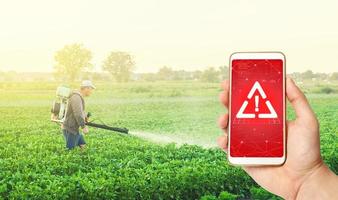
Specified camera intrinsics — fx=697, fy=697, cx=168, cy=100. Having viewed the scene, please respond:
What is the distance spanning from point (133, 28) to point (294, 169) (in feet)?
15.4

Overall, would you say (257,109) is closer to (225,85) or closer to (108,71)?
(225,85)

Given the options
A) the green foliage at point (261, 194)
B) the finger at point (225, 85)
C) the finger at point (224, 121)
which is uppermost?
the finger at point (225, 85)

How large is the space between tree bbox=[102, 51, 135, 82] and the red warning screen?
4508 mm

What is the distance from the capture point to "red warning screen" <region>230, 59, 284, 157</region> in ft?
3.94

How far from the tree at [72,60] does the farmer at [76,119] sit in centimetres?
22

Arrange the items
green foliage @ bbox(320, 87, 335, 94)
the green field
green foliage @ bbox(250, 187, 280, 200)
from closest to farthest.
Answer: green foliage @ bbox(250, 187, 280, 200) < the green field < green foliage @ bbox(320, 87, 335, 94)

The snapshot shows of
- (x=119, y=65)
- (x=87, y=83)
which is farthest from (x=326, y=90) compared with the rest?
(x=87, y=83)

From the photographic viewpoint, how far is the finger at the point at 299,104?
1.15m

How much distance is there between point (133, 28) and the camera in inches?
228

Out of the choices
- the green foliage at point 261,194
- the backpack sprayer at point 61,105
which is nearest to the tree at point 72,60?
the backpack sprayer at point 61,105

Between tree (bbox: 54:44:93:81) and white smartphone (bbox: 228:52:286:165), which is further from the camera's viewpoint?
tree (bbox: 54:44:93:81)

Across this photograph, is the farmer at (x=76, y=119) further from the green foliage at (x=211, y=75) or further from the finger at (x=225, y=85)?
the finger at (x=225, y=85)

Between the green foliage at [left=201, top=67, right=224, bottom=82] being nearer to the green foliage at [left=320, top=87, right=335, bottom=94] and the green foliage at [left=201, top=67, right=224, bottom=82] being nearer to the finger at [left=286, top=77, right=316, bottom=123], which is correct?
the green foliage at [left=320, top=87, right=335, bottom=94]

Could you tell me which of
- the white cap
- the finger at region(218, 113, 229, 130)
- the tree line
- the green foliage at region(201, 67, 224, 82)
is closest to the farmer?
the white cap
